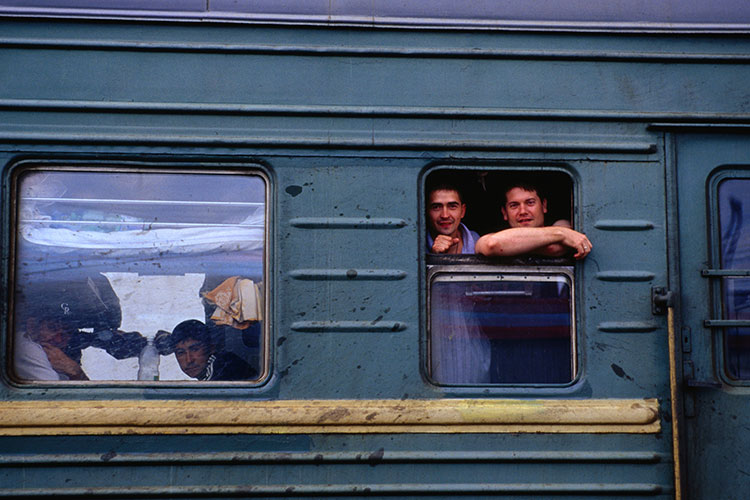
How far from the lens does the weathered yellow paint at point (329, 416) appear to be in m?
2.33

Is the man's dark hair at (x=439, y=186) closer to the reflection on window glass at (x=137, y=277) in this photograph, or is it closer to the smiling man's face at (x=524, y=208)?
the smiling man's face at (x=524, y=208)

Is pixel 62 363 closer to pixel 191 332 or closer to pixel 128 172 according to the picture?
pixel 191 332

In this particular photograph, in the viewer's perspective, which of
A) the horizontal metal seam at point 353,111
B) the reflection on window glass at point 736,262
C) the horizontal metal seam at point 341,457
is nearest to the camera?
the horizontal metal seam at point 341,457

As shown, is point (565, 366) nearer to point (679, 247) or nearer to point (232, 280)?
point (679, 247)

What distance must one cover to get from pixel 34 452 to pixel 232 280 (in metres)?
0.96

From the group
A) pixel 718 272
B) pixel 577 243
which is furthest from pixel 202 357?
pixel 718 272

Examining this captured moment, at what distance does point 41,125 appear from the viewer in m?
2.43

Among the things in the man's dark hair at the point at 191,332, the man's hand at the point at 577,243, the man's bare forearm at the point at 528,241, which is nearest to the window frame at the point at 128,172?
the man's dark hair at the point at 191,332

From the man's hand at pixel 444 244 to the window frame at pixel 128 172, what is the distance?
0.67 meters

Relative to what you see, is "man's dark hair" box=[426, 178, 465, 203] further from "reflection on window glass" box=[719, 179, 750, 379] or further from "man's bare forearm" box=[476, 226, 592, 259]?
"reflection on window glass" box=[719, 179, 750, 379]

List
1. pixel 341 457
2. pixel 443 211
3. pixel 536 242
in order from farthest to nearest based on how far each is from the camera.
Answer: pixel 443 211
pixel 536 242
pixel 341 457

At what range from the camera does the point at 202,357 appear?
2459 mm

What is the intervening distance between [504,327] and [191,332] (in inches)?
49.2

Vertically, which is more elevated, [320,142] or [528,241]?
[320,142]
